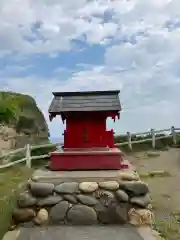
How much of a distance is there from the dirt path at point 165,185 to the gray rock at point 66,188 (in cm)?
152

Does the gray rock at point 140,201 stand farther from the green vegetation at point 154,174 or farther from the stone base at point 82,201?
the green vegetation at point 154,174

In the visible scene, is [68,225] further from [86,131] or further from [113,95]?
[113,95]

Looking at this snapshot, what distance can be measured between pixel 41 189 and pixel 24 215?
47cm

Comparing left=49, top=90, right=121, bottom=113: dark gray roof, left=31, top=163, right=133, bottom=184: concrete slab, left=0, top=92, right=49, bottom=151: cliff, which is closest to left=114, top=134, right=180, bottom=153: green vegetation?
left=0, top=92, right=49, bottom=151: cliff

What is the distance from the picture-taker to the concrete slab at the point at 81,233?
15.7 ft

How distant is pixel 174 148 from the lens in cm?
1625

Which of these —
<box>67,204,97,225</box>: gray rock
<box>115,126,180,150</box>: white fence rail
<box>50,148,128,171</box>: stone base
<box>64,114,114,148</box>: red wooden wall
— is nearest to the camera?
<box>67,204,97,225</box>: gray rock

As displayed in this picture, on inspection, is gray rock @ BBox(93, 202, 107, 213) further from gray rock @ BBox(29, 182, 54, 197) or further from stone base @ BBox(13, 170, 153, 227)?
gray rock @ BBox(29, 182, 54, 197)

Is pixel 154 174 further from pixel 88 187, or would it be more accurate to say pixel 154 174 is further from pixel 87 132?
pixel 88 187

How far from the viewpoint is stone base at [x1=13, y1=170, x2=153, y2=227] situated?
538cm

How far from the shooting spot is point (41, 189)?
18.0ft

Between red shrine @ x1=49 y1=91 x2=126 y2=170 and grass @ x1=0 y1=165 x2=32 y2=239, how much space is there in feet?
3.30

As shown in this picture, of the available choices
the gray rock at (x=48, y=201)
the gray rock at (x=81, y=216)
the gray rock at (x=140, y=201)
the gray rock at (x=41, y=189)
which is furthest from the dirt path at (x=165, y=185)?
the gray rock at (x=41, y=189)

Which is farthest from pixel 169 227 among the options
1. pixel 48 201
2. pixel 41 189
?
pixel 41 189
